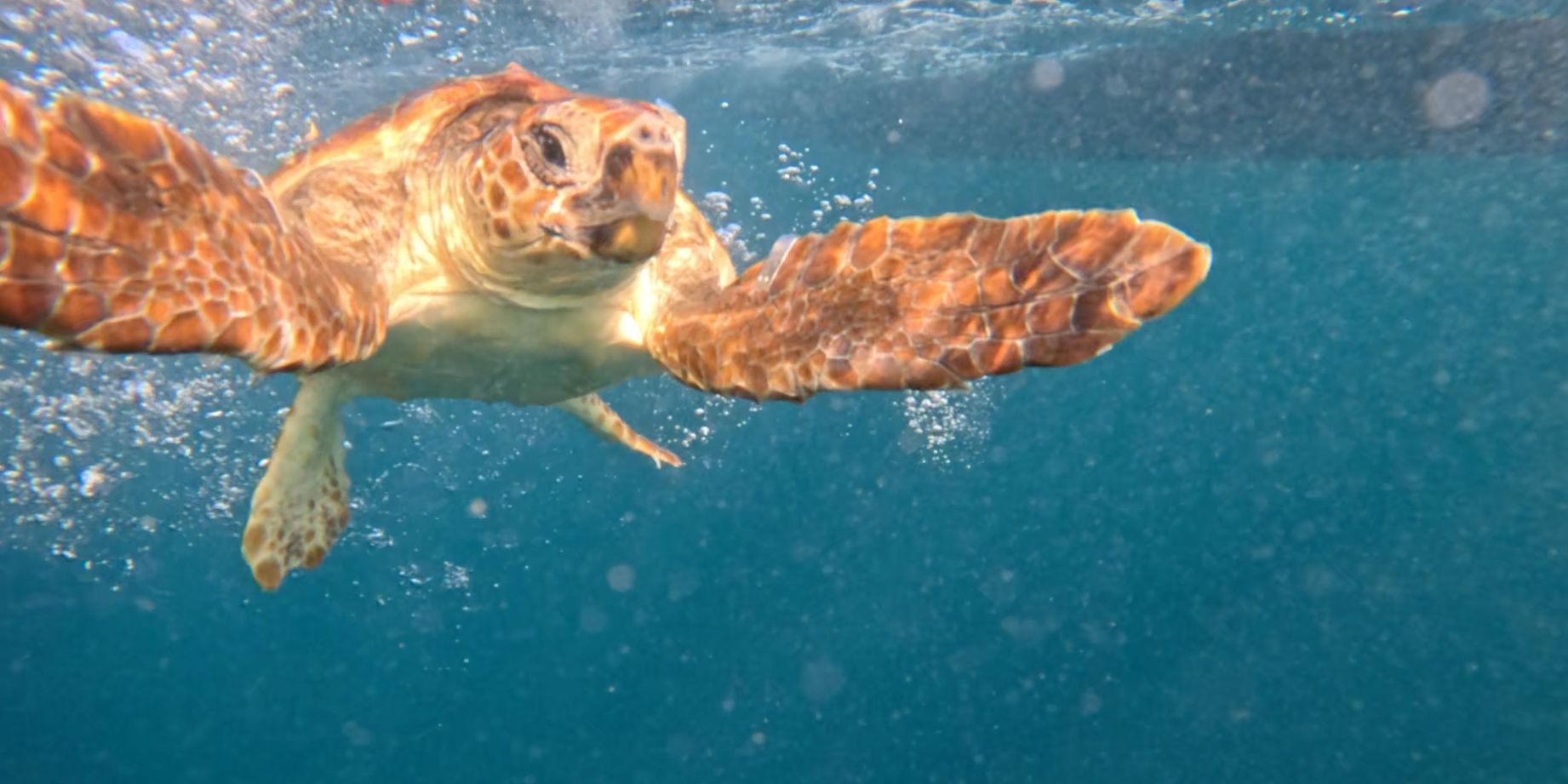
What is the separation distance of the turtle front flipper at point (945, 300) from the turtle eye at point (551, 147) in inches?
24.0

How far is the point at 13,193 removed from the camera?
147 centimetres

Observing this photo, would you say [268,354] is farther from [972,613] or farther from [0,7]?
[972,613]

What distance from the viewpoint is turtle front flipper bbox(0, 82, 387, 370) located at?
1.50m

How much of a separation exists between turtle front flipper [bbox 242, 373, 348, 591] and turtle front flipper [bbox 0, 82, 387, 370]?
2204 mm

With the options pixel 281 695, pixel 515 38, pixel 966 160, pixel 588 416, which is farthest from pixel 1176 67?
pixel 281 695

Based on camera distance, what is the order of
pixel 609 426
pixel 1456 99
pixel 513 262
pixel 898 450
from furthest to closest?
pixel 898 450, pixel 1456 99, pixel 609 426, pixel 513 262

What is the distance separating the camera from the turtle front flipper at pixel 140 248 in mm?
1496

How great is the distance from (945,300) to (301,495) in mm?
3503

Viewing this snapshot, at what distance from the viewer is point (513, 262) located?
8.63 ft

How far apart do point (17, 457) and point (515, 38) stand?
15026 millimetres

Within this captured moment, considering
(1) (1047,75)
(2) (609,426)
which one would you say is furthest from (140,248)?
(1) (1047,75)

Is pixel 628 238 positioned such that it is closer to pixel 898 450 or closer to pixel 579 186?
pixel 579 186

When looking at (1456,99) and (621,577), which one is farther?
(621,577)

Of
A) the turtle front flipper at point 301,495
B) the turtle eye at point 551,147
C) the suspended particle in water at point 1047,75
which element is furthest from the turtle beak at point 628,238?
the suspended particle in water at point 1047,75
